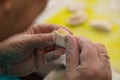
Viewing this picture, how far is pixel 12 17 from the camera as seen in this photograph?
0.45 meters

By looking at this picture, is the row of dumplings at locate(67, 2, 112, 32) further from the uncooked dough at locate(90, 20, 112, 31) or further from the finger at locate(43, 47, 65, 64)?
the finger at locate(43, 47, 65, 64)

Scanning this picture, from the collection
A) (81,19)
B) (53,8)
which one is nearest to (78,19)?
(81,19)

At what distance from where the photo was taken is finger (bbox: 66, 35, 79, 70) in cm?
71

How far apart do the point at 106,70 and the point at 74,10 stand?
46 cm

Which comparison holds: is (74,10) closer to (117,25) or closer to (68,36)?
(117,25)

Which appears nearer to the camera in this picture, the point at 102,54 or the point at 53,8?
the point at 102,54

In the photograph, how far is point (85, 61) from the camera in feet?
2.35

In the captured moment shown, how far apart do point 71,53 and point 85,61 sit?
43 millimetres

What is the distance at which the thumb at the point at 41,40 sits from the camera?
0.76 m

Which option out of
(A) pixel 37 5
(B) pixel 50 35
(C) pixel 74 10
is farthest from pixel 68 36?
(C) pixel 74 10

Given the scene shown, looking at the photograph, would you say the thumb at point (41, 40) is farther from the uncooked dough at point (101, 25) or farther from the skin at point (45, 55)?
the uncooked dough at point (101, 25)

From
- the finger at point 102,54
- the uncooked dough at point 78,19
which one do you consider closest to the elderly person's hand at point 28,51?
the finger at point 102,54

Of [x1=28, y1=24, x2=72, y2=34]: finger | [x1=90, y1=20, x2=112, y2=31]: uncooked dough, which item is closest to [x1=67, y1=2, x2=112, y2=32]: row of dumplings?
[x1=90, y1=20, x2=112, y2=31]: uncooked dough

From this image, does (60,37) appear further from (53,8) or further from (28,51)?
(53,8)
